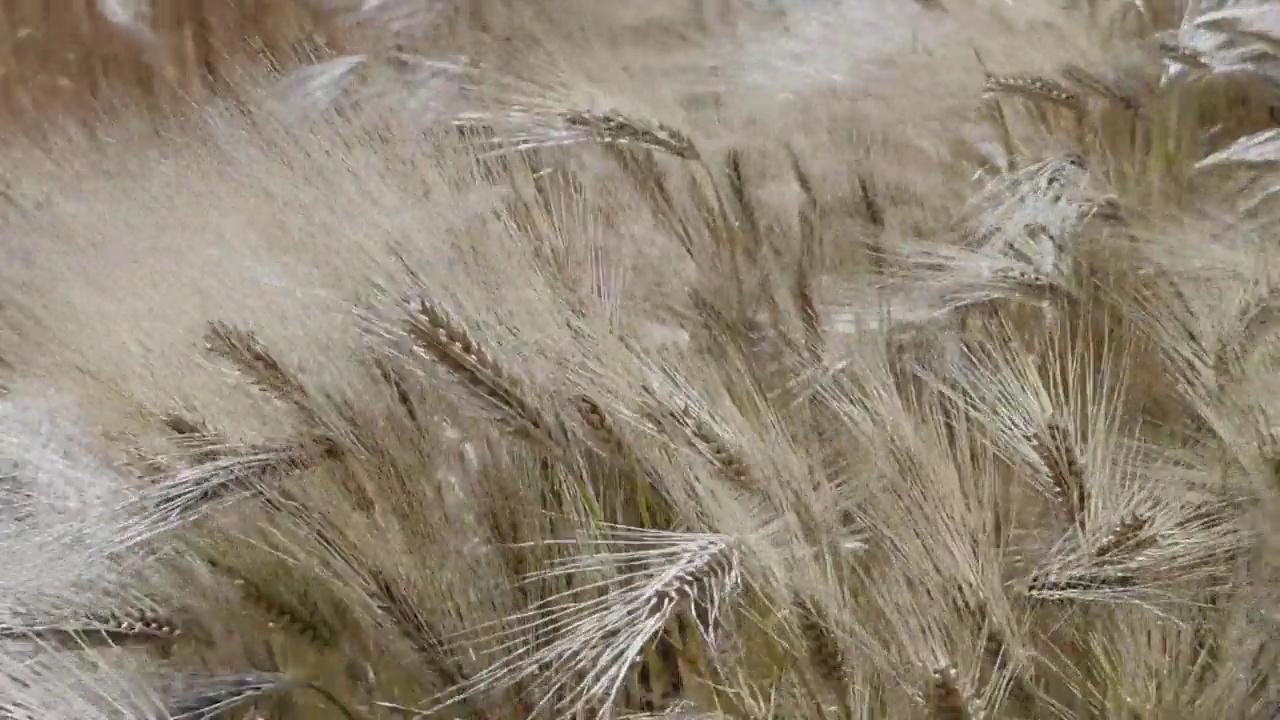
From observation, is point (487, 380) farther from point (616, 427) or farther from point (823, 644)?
point (823, 644)

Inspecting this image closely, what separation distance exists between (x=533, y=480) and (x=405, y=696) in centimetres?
11

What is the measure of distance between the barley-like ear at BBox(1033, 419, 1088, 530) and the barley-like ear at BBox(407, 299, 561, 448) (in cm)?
22

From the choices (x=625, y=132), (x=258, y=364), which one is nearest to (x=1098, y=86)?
(x=625, y=132)

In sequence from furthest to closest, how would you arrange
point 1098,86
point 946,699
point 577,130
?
point 1098,86, point 577,130, point 946,699

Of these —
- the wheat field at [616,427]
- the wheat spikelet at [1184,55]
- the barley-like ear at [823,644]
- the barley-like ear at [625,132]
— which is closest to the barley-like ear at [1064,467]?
the wheat field at [616,427]

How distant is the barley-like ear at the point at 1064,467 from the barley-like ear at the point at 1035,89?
29 cm

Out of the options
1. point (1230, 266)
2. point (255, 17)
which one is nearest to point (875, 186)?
point (1230, 266)

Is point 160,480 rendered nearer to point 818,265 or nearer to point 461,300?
point 461,300

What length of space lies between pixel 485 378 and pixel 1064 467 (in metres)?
0.26

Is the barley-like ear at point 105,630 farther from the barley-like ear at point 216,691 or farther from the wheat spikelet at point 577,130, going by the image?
the wheat spikelet at point 577,130

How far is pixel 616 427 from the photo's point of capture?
18.0 inches

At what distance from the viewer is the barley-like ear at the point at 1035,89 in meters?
0.68

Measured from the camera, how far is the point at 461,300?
1.57ft

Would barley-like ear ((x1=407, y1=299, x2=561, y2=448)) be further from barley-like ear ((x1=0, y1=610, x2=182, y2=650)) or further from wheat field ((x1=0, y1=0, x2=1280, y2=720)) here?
barley-like ear ((x1=0, y1=610, x2=182, y2=650))
